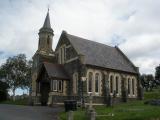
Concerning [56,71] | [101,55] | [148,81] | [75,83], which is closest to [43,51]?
[56,71]

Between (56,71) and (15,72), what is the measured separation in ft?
132

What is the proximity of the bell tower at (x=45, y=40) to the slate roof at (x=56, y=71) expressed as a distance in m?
6.69

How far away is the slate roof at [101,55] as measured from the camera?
4119 centimetres

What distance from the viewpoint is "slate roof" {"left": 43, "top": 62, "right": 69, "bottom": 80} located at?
123ft

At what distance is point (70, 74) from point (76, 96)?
3648 millimetres

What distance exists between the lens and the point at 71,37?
4331cm

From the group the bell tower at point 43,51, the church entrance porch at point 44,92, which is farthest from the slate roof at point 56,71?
the bell tower at point 43,51

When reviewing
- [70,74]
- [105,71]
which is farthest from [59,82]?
[105,71]

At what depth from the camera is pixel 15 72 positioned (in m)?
76.2

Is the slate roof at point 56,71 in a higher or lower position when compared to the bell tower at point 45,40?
lower

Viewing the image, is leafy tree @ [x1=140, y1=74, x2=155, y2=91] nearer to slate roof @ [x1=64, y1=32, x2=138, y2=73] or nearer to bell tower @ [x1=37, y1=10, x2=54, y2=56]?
slate roof @ [x1=64, y1=32, x2=138, y2=73]

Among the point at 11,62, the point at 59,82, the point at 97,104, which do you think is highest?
the point at 11,62

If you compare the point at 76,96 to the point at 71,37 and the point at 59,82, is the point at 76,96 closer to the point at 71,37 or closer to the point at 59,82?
the point at 59,82

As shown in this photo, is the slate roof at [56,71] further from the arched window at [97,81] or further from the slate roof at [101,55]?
the arched window at [97,81]
